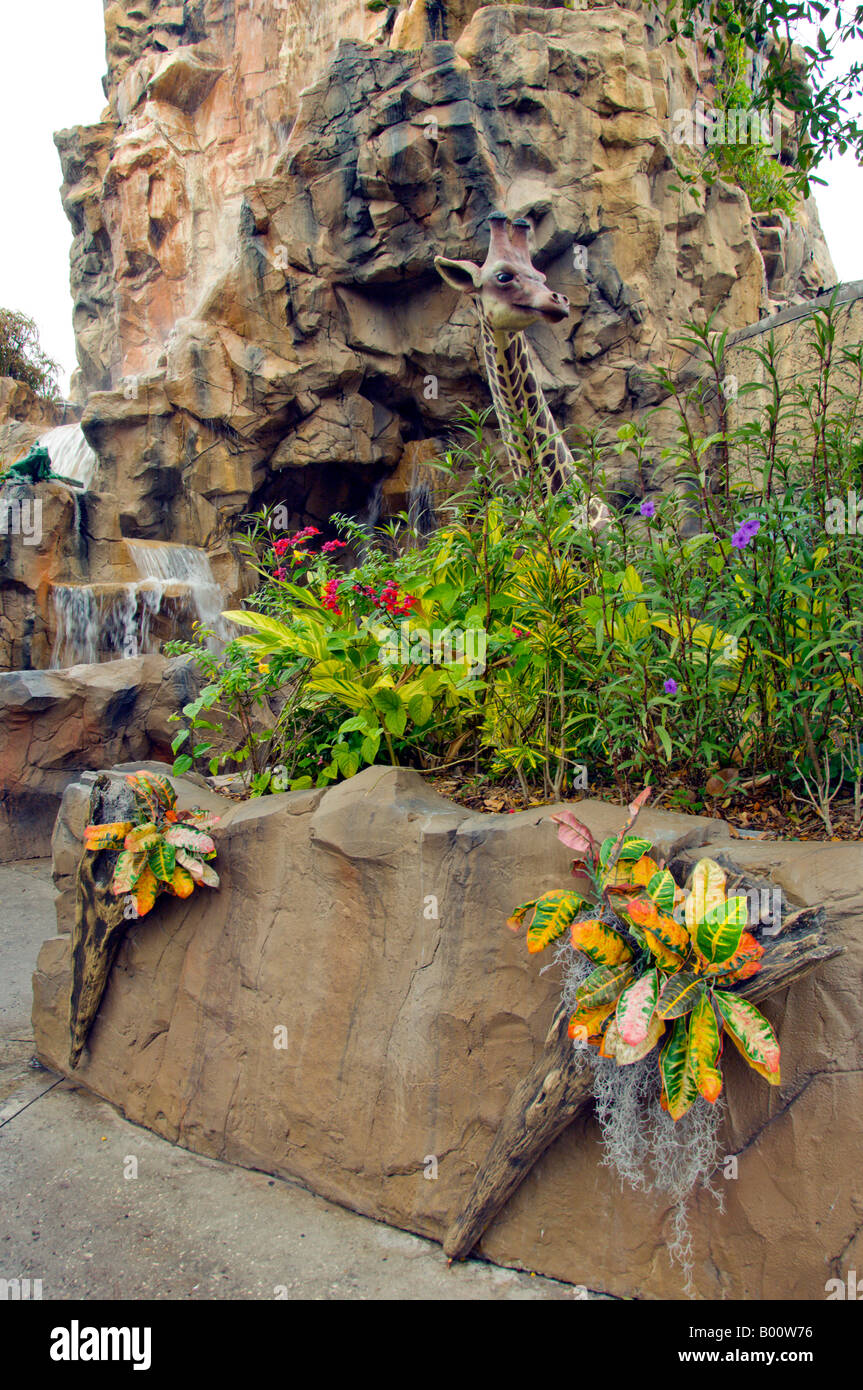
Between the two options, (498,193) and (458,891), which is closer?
(458,891)

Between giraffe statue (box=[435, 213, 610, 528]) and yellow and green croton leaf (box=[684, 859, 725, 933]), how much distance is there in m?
3.55

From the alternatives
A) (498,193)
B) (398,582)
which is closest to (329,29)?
(498,193)

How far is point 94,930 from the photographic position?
3506mm

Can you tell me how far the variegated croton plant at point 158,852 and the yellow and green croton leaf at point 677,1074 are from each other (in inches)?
66.6

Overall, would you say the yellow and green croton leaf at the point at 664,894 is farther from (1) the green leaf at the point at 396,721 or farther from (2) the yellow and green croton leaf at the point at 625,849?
(1) the green leaf at the point at 396,721

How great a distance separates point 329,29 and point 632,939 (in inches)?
748

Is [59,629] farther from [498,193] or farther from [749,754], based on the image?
[749,754]

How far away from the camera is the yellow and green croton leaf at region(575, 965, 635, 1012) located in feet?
7.21

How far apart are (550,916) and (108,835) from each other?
70.8 inches

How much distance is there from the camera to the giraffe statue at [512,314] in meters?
5.71

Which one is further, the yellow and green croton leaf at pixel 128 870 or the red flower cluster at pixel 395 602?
the red flower cluster at pixel 395 602

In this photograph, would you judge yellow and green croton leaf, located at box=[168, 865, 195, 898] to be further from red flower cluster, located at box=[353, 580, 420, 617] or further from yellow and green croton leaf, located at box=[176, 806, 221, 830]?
red flower cluster, located at box=[353, 580, 420, 617]

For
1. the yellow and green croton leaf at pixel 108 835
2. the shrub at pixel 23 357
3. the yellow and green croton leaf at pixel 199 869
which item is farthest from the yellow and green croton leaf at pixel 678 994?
the shrub at pixel 23 357
